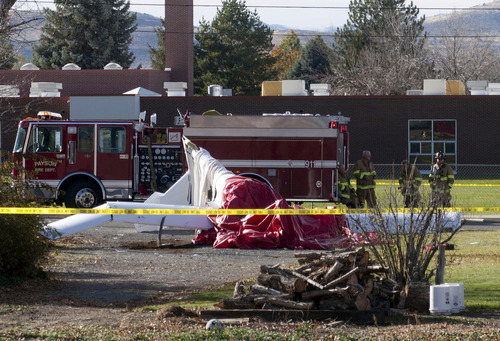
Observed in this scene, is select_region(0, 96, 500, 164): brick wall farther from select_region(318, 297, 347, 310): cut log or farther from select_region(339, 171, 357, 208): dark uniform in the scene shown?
select_region(318, 297, 347, 310): cut log

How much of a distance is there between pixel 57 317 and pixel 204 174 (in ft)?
29.8

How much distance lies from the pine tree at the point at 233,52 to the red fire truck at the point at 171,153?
4389 centimetres

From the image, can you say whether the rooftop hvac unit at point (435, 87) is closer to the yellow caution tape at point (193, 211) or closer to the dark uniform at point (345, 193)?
the dark uniform at point (345, 193)

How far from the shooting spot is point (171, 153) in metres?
21.7

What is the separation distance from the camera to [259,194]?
54.7ft

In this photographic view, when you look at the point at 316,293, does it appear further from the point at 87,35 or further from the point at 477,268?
the point at 87,35

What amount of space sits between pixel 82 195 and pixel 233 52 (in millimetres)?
48624

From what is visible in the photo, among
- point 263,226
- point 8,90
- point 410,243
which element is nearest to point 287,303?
point 410,243

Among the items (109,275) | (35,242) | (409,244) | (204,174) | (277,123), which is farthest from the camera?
(277,123)

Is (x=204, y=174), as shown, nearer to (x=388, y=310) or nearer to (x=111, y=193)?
(x=111, y=193)

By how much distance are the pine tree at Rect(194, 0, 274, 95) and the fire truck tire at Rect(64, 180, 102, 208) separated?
144 ft

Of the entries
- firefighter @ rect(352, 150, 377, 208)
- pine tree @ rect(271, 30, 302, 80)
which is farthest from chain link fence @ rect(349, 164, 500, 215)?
pine tree @ rect(271, 30, 302, 80)

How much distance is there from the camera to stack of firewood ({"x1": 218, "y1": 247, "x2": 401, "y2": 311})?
901cm

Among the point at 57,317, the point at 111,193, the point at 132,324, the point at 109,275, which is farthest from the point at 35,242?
the point at 111,193
